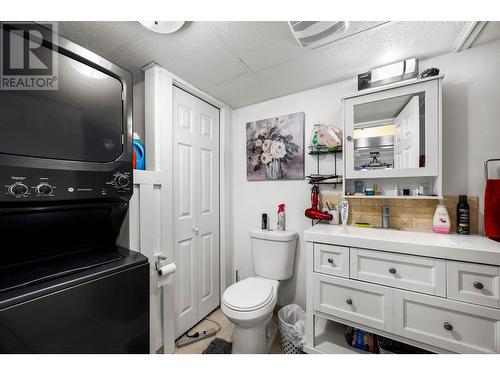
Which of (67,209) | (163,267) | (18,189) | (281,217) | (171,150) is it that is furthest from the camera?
(281,217)

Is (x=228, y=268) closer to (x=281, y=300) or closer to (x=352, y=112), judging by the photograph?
(x=281, y=300)

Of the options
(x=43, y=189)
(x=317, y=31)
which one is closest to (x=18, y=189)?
(x=43, y=189)

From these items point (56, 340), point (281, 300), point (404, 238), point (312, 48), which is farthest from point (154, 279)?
point (312, 48)

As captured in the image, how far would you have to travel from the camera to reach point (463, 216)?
127 cm

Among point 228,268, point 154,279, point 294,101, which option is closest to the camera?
point 154,279

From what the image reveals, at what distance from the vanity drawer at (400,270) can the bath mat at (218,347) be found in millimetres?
1059

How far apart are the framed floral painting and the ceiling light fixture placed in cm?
113

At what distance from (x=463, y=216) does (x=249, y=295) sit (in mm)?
1484

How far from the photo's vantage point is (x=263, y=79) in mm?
1650

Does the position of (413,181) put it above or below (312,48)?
below

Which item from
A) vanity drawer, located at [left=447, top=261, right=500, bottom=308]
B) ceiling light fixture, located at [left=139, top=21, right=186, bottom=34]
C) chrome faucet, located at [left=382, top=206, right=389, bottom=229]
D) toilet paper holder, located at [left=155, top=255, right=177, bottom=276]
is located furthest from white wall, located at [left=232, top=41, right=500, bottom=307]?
ceiling light fixture, located at [left=139, top=21, right=186, bottom=34]

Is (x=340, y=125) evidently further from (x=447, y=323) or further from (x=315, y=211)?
(x=447, y=323)

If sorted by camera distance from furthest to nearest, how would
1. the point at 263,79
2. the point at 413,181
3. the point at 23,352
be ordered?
1. the point at 263,79
2. the point at 413,181
3. the point at 23,352
